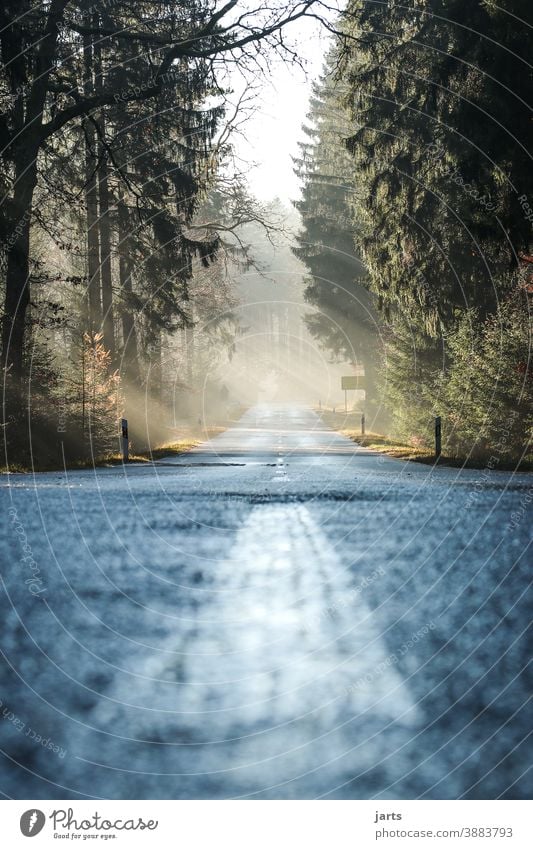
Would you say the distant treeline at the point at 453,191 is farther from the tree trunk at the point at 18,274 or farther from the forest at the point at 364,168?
the tree trunk at the point at 18,274

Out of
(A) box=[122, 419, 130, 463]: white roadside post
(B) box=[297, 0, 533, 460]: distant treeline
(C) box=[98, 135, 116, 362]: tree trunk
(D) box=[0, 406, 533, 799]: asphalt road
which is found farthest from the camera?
(C) box=[98, 135, 116, 362]: tree trunk

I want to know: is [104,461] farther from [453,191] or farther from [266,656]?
[266,656]

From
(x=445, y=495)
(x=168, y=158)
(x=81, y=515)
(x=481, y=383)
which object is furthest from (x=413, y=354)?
(x=81, y=515)

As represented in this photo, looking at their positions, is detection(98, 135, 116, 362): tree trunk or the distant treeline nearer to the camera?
the distant treeline

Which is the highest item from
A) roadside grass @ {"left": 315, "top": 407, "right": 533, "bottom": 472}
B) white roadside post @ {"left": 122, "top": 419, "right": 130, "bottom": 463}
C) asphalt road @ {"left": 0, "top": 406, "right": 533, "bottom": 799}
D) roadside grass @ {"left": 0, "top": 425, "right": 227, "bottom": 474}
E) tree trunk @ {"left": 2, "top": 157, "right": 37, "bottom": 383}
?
tree trunk @ {"left": 2, "top": 157, "right": 37, "bottom": 383}

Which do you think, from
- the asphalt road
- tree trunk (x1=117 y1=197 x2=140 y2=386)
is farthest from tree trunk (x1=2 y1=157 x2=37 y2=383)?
the asphalt road

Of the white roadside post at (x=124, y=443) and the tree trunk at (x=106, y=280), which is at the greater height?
the tree trunk at (x=106, y=280)

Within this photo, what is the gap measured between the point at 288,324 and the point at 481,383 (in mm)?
147579

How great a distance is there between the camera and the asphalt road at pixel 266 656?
183 inches

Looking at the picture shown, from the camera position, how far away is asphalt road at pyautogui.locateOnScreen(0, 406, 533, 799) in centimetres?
465

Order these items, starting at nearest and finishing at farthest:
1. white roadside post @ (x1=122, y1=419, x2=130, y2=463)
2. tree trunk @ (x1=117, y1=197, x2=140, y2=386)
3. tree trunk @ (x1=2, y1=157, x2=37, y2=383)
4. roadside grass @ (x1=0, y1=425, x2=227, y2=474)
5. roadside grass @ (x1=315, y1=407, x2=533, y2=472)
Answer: roadside grass @ (x1=315, y1=407, x2=533, y2=472) → roadside grass @ (x1=0, y1=425, x2=227, y2=474) → tree trunk @ (x1=2, y1=157, x2=37, y2=383) → white roadside post @ (x1=122, y1=419, x2=130, y2=463) → tree trunk @ (x1=117, y1=197, x2=140, y2=386)

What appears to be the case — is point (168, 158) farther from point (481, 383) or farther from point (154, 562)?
point (154, 562)

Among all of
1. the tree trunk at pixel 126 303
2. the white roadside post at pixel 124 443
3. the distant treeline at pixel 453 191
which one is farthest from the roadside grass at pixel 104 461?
the distant treeline at pixel 453 191

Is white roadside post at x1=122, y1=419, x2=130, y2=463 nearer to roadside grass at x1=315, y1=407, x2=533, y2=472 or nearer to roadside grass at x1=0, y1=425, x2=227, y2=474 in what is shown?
roadside grass at x1=0, y1=425, x2=227, y2=474
